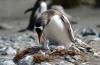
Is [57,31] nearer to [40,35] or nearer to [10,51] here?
[40,35]

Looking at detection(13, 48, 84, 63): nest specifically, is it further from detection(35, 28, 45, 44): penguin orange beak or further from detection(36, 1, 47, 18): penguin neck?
detection(36, 1, 47, 18): penguin neck

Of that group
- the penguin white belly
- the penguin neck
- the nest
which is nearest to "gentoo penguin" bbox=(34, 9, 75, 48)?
the penguin white belly

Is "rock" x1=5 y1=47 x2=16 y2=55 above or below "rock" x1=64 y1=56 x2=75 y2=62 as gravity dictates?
below

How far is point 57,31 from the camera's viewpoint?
7.06 meters

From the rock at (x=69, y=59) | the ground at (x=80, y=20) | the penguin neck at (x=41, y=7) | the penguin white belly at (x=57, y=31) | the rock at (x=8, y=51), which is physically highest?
the penguin white belly at (x=57, y=31)

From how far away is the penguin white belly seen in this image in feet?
22.8

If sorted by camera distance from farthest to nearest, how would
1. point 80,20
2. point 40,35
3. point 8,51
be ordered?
point 80,20 < point 8,51 < point 40,35

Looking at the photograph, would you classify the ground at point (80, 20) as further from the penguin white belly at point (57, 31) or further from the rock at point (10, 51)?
the penguin white belly at point (57, 31)

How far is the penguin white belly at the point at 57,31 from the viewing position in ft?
22.8

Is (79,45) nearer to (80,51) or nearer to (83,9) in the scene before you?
(80,51)

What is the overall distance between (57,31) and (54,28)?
0.38ft

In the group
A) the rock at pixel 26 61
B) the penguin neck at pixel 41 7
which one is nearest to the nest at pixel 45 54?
the rock at pixel 26 61

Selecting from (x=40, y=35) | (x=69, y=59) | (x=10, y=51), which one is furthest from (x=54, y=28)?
(x=10, y=51)

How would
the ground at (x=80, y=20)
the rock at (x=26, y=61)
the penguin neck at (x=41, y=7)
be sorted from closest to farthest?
the rock at (x=26, y=61), the penguin neck at (x=41, y=7), the ground at (x=80, y=20)
